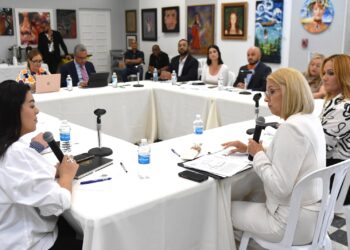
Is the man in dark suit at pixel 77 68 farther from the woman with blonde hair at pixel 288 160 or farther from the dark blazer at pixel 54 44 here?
the woman with blonde hair at pixel 288 160

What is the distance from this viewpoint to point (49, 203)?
148cm

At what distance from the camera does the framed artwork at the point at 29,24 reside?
846cm

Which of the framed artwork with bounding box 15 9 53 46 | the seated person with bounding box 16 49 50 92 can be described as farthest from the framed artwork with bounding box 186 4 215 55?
the seated person with bounding box 16 49 50 92

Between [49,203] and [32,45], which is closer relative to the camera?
[49,203]

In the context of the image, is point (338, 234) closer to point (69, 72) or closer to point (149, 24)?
point (69, 72)

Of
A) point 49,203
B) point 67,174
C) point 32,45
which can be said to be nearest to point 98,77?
point 67,174

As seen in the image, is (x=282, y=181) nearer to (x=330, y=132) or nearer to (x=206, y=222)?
(x=206, y=222)

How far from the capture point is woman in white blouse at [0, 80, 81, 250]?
4.69 ft

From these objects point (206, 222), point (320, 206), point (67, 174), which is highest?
point (67, 174)

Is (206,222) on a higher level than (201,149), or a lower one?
lower

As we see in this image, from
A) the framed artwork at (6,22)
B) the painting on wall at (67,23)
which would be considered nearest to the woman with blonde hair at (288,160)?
the framed artwork at (6,22)

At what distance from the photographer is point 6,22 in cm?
827

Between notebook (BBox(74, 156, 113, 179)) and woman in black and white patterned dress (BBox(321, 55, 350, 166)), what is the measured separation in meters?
1.31

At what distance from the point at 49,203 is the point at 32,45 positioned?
7.95m
